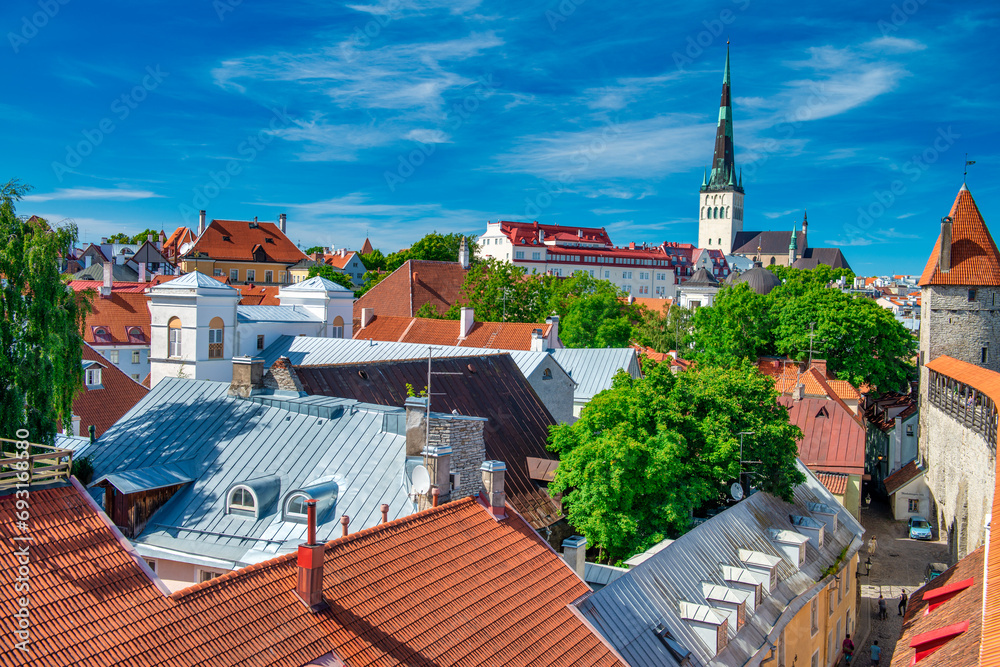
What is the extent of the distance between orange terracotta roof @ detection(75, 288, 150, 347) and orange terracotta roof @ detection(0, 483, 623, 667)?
39.1m

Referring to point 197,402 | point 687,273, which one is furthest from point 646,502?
point 687,273

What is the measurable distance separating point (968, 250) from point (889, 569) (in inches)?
750

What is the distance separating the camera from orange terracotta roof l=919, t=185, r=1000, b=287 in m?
40.3

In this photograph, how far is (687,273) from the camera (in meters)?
142

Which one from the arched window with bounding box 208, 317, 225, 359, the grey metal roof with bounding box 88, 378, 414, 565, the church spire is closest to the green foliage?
the grey metal roof with bounding box 88, 378, 414, 565

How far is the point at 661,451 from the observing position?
1856 centimetres

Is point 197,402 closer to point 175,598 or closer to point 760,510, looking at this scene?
point 175,598

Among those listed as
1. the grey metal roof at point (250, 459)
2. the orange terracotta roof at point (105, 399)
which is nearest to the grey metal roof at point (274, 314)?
the orange terracotta roof at point (105, 399)

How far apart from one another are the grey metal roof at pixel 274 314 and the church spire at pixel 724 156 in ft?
380

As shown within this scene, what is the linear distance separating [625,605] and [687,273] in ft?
435

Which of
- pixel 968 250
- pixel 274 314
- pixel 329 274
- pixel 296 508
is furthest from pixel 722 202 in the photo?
→ pixel 296 508

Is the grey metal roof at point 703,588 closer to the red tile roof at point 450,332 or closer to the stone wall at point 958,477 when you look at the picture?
the stone wall at point 958,477

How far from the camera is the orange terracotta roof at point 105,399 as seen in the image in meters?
28.5

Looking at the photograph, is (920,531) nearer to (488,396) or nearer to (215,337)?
(488,396)
